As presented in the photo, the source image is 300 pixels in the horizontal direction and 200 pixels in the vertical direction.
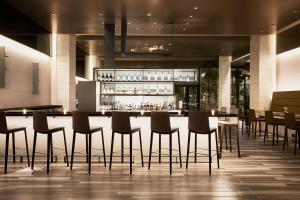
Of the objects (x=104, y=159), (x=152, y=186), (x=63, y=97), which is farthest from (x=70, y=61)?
(x=152, y=186)

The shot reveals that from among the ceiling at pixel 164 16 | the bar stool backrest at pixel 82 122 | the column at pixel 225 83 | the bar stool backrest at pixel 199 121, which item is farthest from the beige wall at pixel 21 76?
the column at pixel 225 83

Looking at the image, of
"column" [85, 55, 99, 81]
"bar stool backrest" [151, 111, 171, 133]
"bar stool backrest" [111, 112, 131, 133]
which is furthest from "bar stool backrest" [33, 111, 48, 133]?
"column" [85, 55, 99, 81]

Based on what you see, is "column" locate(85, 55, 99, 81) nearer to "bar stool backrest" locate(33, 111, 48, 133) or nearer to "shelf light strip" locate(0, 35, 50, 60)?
"shelf light strip" locate(0, 35, 50, 60)

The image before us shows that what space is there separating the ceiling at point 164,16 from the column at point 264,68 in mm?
1120

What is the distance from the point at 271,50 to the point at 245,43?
193cm

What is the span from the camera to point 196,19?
9.88 meters

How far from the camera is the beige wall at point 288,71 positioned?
456 inches

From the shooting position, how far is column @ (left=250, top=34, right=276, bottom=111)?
43.6 ft

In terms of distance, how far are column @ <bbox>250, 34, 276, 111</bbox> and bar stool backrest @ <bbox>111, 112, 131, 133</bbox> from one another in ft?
28.0

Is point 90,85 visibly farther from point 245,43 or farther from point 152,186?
point 245,43

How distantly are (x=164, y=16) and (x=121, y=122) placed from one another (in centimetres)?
429

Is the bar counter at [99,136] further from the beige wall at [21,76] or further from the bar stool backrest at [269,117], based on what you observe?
the bar stool backrest at [269,117]

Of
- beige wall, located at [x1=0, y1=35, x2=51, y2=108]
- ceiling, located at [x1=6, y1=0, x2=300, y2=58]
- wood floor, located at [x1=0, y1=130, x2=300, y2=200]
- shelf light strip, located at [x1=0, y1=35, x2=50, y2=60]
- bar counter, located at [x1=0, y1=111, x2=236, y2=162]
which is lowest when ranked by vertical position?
wood floor, located at [x1=0, y1=130, x2=300, y2=200]

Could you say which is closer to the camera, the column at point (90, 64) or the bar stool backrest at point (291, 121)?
the bar stool backrest at point (291, 121)
